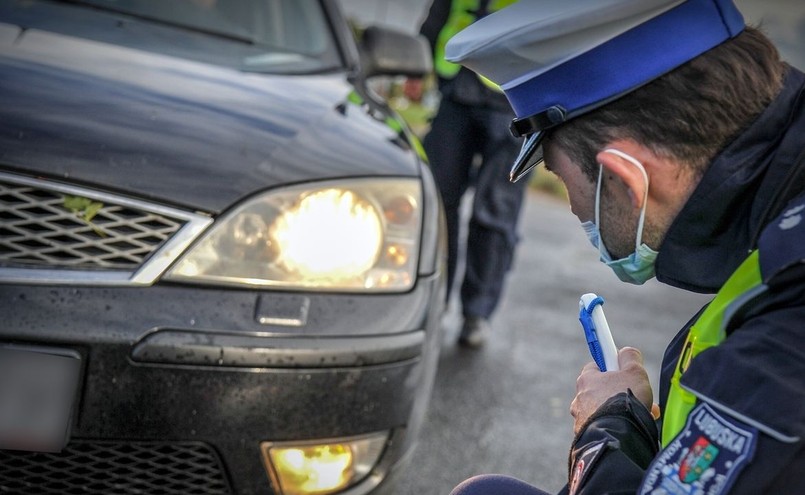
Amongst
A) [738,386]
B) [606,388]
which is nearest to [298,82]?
[606,388]

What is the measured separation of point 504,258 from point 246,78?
219cm

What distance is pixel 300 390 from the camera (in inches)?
78.3

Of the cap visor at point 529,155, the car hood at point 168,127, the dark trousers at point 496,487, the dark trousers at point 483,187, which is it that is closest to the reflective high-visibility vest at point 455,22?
the dark trousers at point 483,187

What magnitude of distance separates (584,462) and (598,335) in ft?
1.09

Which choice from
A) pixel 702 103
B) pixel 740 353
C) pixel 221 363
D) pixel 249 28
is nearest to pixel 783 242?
pixel 740 353

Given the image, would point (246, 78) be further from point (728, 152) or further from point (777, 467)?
point (777, 467)

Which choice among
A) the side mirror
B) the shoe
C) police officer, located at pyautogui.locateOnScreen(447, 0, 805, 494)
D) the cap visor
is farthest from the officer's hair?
the shoe

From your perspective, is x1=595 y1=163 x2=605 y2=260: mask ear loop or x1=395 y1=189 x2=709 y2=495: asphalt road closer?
x1=595 y1=163 x2=605 y2=260: mask ear loop

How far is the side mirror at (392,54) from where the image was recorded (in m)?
3.50

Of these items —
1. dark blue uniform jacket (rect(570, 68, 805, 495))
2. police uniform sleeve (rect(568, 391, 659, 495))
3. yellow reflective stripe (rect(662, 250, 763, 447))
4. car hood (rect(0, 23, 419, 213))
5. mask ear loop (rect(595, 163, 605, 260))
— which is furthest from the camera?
car hood (rect(0, 23, 419, 213))

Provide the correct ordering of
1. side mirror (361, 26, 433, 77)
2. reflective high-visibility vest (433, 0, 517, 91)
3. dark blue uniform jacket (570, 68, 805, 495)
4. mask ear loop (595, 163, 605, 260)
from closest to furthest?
dark blue uniform jacket (570, 68, 805, 495) → mask ear loop (595, 163, 605, 260) → side mirror (361, 26, 433, 77) → reflective high-visibility vest (433, 0, 517, 91)

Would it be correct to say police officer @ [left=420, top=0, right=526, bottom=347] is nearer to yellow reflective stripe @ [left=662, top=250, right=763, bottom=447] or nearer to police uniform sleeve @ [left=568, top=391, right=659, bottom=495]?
police uniform sleeve @ [left=568, top=391, right=659, bottom=495]

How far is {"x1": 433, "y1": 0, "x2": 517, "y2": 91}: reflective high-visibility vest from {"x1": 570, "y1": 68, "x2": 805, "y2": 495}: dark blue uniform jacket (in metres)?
3.23

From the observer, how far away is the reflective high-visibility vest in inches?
179
